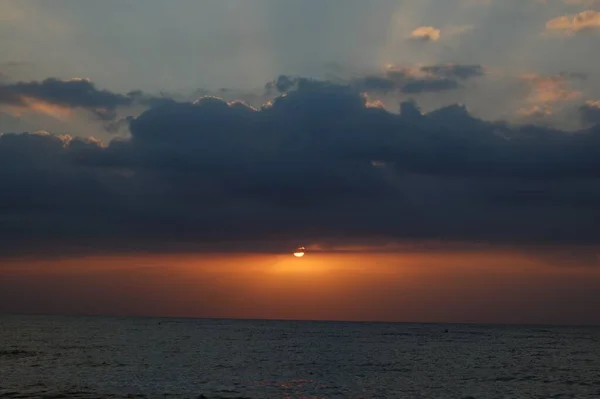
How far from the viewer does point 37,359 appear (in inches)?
3526

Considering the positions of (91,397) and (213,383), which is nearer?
(91,397)

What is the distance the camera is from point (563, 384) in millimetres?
73125

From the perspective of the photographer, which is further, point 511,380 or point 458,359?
point 458,359

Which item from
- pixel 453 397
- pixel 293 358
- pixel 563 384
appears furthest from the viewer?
pixel 293 358

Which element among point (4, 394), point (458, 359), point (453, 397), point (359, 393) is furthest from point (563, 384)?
point (4, 394)

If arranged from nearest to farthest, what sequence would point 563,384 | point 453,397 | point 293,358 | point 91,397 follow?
point 91,397, point 453,397, point 563,384, point 293,358

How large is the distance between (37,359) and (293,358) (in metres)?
39.1

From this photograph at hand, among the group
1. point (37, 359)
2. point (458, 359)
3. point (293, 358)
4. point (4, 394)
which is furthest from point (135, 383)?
point (458, 359)

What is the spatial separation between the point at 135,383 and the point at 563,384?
4839 cm

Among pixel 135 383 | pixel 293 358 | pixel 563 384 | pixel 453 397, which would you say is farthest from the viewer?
pixel 293 358

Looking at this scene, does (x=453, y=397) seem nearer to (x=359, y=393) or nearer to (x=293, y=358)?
(x=359, y=393)

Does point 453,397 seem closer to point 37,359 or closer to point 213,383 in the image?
point 213,383

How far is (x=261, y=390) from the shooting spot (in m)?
63.1

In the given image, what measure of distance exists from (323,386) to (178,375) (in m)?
18.3
